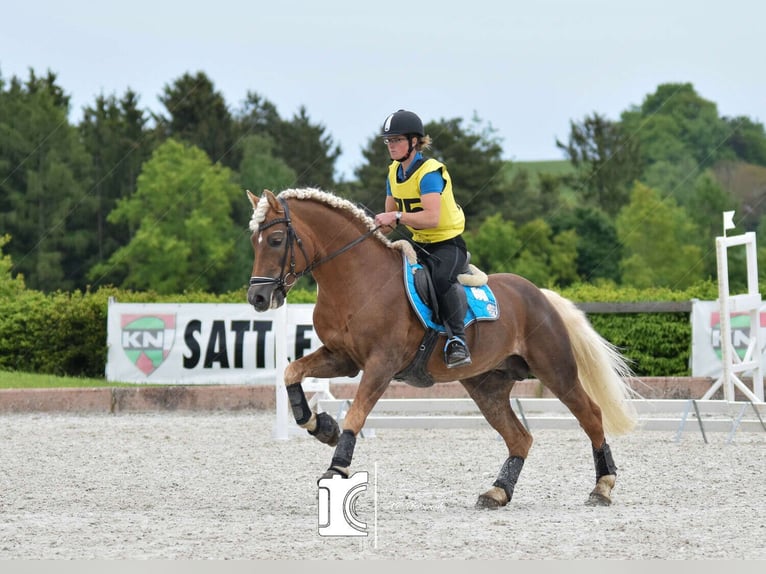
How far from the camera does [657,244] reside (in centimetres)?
5128

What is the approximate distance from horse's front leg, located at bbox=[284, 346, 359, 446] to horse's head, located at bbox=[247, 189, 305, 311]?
471 millimetres

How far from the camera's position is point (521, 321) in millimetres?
8094

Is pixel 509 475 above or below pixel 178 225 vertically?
below

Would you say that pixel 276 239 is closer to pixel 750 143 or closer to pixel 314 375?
pixel 314 375

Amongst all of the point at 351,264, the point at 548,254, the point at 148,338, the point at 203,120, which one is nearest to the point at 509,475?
the point at 351,264

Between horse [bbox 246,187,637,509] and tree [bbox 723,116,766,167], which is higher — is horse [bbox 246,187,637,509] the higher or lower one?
the lower one

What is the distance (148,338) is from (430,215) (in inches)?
385

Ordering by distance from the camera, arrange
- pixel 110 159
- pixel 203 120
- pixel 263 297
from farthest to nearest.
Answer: pixel 203 120
pixel 110 159
pixel 263 297

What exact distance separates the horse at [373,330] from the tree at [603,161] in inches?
1743

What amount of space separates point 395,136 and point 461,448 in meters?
4.75

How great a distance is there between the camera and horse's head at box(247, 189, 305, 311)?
6910mm

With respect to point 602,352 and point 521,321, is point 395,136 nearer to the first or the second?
point 521,321

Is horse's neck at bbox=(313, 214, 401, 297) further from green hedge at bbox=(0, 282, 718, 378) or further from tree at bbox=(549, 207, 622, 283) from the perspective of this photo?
tree at bbox=(549, 207, 622, 283)

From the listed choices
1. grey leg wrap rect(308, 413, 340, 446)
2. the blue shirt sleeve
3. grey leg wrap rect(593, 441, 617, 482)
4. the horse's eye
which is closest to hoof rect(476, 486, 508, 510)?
grey leg wrap rect(593, 441, 617, 482)
